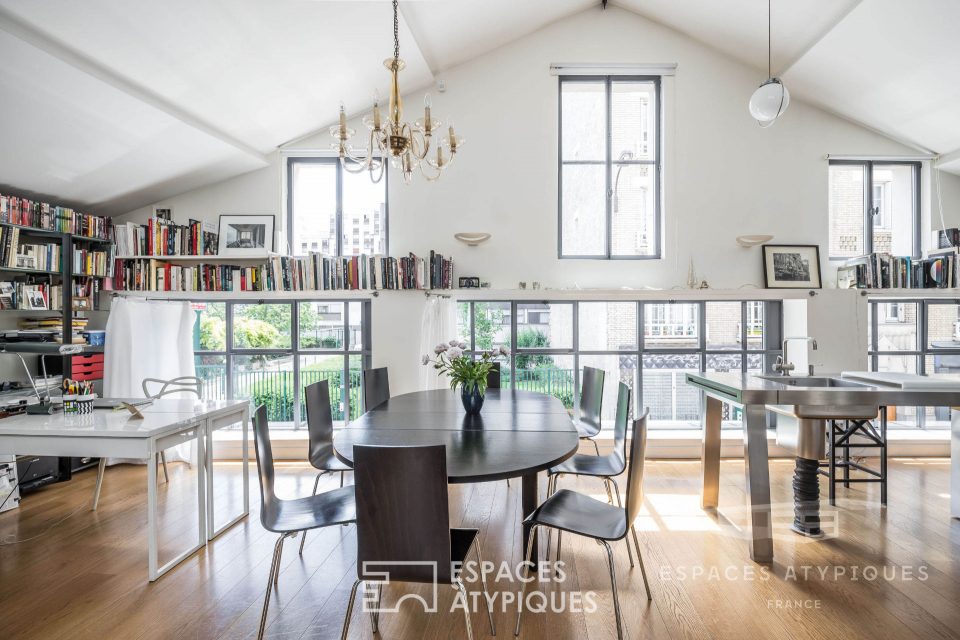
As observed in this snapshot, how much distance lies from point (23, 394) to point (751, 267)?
6384mm

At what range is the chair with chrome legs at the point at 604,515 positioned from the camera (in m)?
2.05

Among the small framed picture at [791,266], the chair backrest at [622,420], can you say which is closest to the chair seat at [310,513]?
the chair backrest at [622,420]

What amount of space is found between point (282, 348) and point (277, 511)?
3033mm

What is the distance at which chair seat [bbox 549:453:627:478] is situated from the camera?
2.89 metres

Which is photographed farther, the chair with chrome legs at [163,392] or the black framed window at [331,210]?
the black framed window at [331,210]

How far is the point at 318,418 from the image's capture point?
125 inches

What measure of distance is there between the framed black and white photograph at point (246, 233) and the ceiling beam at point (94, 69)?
0.83 m

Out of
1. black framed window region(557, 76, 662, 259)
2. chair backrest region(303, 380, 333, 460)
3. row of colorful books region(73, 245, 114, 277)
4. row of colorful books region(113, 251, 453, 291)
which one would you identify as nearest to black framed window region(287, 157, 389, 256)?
row of colorful books region(113, 251, 453, 291)

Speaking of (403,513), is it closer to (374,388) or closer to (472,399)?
(472,399)

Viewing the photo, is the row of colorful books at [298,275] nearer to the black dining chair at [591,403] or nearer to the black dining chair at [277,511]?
the black dining chair at [591,403]

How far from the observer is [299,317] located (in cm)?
504

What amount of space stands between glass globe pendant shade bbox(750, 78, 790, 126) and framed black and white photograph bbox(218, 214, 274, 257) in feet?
14.1

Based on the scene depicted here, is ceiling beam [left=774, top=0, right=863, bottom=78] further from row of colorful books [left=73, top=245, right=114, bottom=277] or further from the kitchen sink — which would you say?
row of colorful books [left=73, top=245, right=114, bottom=277]

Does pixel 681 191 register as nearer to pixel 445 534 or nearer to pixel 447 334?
pixel 447 334
